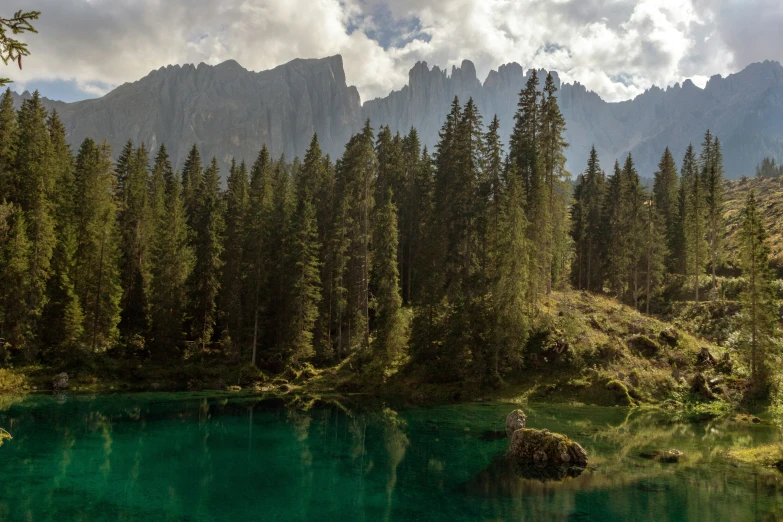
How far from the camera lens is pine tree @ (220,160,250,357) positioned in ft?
168

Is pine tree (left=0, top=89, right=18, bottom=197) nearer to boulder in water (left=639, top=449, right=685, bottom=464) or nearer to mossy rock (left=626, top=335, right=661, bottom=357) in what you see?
boulder in water (left=639, top=449, right=685, bottom=464)

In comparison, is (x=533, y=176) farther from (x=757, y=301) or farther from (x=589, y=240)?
(x=589, y=240)

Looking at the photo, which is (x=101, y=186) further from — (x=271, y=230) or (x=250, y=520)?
(x=250, y=520)

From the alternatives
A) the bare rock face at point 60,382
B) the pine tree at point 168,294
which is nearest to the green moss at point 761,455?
the pine tree at point 168,294

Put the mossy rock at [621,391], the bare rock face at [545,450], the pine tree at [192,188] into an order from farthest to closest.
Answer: the pine tree at [192,188], the mossy rock at [621,391], the bare rock face at [545,450]

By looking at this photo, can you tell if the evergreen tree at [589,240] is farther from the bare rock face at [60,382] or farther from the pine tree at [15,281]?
the pine tree at [15,281]

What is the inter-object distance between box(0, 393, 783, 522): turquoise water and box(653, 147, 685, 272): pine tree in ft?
140

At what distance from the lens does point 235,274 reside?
Result: 51.8 meters

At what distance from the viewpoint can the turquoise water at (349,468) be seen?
1727cm

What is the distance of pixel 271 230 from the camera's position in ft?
174

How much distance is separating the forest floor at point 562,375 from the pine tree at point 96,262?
11.5 feet

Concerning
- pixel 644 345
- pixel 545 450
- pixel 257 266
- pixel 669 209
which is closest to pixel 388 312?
pixel 257 266

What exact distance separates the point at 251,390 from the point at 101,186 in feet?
86.0

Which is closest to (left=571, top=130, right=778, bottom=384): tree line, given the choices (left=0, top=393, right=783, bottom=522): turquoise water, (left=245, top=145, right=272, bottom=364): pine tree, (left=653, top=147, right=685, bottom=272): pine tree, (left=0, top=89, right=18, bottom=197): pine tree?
(left=653, top=147, right=685, bottom=272): pine tree
